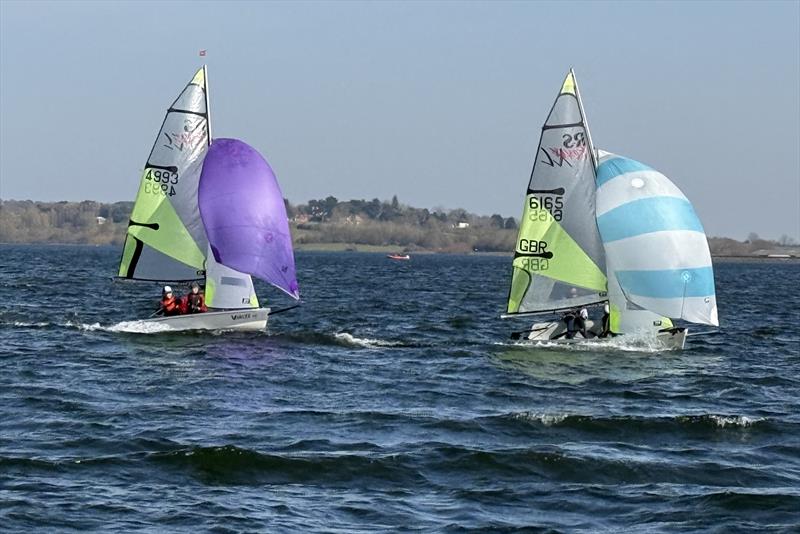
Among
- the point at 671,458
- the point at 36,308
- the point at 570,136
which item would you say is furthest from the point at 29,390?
the point at 36,308

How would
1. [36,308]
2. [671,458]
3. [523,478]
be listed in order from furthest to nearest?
[36,308] < [671,458] < [523,478]

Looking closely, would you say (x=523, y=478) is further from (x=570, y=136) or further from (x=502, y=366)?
(x=570, y=136)

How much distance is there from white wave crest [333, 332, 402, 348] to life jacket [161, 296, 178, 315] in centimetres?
498

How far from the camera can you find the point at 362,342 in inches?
1576

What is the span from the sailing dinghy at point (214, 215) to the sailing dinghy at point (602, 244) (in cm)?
715

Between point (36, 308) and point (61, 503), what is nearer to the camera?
point (61, 503)

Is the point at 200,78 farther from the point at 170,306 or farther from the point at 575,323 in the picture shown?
the point at 575,323

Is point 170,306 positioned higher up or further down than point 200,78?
further down

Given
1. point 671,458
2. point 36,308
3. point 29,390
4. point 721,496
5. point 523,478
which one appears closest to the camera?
point 721,496

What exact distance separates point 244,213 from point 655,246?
1188 centimetres

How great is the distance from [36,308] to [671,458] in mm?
35425

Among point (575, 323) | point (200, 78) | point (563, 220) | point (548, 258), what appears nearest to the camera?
point (575, 323)

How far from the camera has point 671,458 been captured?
899 inches

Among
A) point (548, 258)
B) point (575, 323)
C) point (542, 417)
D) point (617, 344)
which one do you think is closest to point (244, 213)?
point (548, 258)
